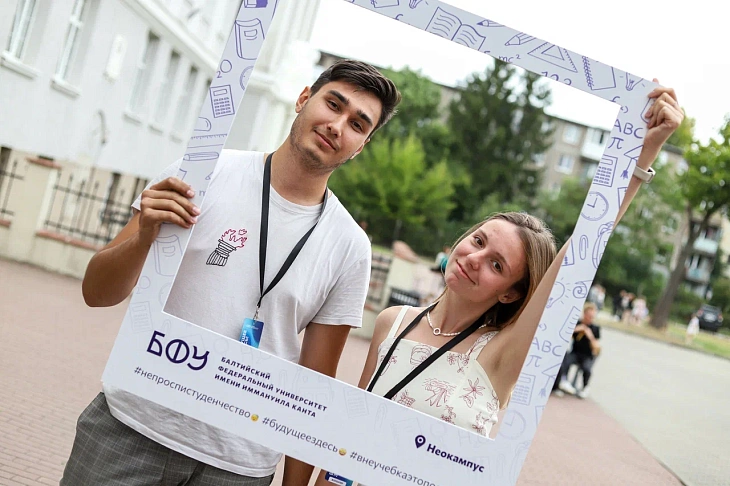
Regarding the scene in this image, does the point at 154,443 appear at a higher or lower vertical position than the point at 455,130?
lower

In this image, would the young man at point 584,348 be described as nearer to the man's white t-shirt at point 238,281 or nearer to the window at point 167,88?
the window at point 167,88

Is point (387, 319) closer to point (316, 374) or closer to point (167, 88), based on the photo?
point (316, 374)

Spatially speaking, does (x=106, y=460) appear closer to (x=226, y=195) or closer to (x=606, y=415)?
(x=226, y=195)

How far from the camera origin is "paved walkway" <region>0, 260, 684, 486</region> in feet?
18.2

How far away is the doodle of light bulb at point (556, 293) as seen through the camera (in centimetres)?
212

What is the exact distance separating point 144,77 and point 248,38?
728 inches

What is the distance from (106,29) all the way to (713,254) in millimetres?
43101

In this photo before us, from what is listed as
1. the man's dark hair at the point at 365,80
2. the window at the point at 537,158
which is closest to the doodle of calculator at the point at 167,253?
the man's dark hair at the point at 365,80

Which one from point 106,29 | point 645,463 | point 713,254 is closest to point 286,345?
point 645,463

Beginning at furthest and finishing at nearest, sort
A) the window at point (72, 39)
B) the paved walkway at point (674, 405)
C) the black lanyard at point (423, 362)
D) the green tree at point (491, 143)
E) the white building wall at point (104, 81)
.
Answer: the green tree at point (491, 143)
the window at point (72, 39)
the white building wall at point (104, 81)
the paved walkway at point (674, 405)
the black lanyard at point (423, 362)

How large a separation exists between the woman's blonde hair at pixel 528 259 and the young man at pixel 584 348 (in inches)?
489

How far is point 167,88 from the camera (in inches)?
816

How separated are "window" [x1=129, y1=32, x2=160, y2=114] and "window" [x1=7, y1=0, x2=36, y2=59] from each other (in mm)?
5499

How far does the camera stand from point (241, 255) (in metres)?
2.33
